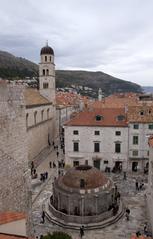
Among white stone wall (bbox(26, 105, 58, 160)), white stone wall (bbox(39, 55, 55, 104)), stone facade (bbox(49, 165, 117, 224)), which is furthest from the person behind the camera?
white stone wall (bbox(39, 55, 55, 104))

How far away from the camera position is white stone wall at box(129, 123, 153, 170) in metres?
30.3

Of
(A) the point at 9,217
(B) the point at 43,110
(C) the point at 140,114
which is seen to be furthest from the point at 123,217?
(B) the point at 43,110

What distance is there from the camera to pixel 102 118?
105 ft

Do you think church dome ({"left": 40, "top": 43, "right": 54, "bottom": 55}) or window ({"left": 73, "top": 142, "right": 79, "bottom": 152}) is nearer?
window ({"left": 73, "top": 142, "right": 79, "bottom": 152})

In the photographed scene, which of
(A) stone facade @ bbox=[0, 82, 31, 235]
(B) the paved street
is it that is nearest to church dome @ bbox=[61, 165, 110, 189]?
(B) the paved street

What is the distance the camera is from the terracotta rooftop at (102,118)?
3131 centimetres

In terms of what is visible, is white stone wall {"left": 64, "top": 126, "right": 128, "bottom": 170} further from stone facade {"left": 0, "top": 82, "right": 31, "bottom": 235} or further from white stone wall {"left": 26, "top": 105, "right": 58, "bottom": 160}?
stone facade {"left": 0, "top": 82, "right": 31, "bottom": 235}

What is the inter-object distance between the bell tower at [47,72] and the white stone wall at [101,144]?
758 inches

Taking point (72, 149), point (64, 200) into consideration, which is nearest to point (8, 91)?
point (64, 200)

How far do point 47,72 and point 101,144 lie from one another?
2236 cm

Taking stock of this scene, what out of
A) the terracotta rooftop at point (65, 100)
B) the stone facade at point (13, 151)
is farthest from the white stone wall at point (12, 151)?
the terracotta rooftop at point (65, 100)

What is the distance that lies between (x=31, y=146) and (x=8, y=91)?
86.7ft

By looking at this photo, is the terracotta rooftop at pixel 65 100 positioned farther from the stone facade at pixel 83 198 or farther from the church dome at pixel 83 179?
the stone facade at pixel 83 198

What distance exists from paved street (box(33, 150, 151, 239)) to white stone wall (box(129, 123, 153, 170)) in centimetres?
197
